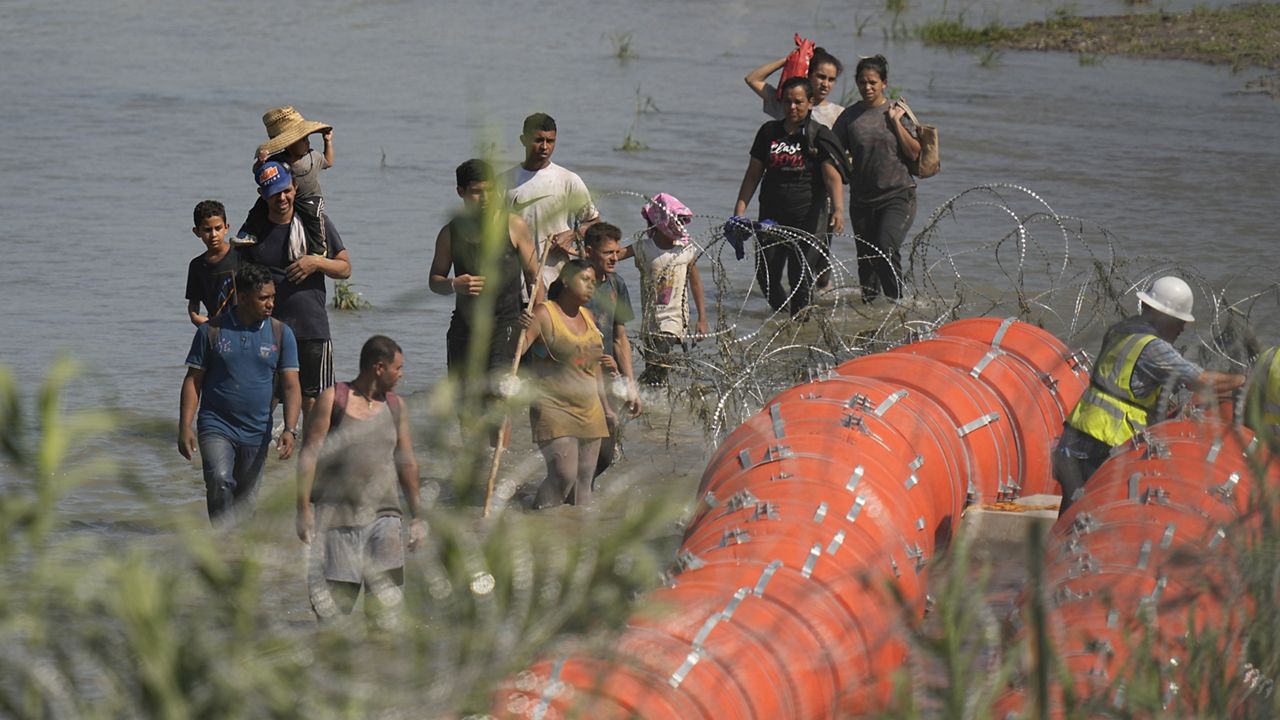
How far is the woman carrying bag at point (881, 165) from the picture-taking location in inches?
533

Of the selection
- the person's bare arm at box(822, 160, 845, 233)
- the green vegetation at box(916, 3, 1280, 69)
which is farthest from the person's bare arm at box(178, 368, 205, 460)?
the green vegetation at box(916, 3, 1280, 69)

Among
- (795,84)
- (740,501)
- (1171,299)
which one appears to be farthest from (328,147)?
(1171,299)

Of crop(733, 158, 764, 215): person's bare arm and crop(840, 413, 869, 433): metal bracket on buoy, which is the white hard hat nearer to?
crop(840, 413, 869, 433): metal bracket on buoy

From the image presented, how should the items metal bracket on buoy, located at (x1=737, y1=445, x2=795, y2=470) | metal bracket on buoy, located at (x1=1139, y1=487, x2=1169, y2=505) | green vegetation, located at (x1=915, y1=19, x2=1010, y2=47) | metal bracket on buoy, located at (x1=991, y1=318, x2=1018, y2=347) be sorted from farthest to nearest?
green vegetation, located at (x1=915, y1=19, x2=1010, y2=47) < metal bracket on buoy, located at (x1=991, y1=318, x2=1018, y2=347) < metal bracket on buoy, located at (x1=737, y1=445, x2=795, y2=470) < metal bracket on buoy, located at (x1=1139, y1=487, x2=1169, y2=505)

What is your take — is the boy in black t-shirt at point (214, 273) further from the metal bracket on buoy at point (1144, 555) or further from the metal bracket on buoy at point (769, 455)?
the metal bracket on buoy at point (1144, 555)

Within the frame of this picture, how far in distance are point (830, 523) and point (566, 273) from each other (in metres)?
2.31

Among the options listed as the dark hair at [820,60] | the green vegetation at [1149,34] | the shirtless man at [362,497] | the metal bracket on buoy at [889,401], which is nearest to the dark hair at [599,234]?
the metal bracket on buoy at [889,401]

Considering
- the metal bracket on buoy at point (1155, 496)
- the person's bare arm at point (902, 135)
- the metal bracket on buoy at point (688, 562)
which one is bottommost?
the metal bracket on buoy at point (688, 562)

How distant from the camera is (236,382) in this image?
793cm

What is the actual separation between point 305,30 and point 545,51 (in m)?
4.91

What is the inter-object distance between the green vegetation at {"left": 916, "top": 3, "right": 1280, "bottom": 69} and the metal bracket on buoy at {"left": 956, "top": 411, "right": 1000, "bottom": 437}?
2286cm

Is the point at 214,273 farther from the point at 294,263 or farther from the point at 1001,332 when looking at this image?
the point at 1001,332

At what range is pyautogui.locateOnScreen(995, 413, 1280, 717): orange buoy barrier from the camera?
558cm

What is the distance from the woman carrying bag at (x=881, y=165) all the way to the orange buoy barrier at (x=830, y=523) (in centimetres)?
403
